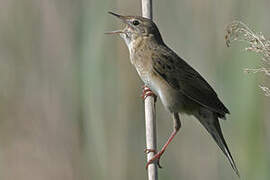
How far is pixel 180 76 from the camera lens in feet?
9.39

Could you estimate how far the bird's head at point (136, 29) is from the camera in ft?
9.11

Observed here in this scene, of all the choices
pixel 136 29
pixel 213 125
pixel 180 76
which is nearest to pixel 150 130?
pixel 213 125

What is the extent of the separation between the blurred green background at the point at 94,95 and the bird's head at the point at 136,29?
0.35 feet

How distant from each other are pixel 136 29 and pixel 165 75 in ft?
0.96


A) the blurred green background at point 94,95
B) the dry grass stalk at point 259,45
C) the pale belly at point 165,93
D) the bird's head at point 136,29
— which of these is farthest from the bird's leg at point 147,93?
the dry grass stalk at point 259,45

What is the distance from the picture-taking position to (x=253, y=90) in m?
2.58

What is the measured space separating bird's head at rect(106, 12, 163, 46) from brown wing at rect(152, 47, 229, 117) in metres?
0.13

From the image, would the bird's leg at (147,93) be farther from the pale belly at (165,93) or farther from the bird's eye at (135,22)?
the bird's eye at (135,22)

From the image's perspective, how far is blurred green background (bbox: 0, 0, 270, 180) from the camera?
2898mm

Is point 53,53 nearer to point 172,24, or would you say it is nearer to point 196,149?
point 172,24

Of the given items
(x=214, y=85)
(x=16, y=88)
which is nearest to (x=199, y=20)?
(x=214, y=85)

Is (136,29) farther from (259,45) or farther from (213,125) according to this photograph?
(259,45)

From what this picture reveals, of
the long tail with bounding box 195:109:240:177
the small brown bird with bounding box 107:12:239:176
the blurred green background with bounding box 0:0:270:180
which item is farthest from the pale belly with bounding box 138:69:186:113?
the blurred green background with bounding box 0:0:270:180

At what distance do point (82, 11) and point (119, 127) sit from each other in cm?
71
